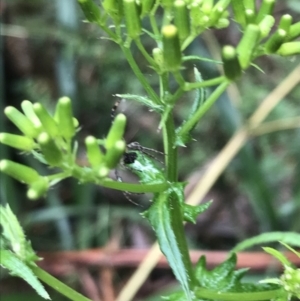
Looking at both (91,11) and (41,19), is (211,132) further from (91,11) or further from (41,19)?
(91,11)

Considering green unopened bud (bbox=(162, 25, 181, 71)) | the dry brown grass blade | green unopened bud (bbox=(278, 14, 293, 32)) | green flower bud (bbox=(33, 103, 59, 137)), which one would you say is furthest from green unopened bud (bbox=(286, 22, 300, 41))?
the dry brown grass blade

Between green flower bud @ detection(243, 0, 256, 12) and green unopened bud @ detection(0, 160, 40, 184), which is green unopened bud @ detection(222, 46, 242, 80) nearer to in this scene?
green flower bud @ detection(243, 0, 256, 12)

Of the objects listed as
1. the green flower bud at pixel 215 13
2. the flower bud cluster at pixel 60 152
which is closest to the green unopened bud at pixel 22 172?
the flower bud cluster at pixel 60 152

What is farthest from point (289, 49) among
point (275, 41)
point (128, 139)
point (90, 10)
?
point (128, 139)

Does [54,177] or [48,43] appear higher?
[54,177]

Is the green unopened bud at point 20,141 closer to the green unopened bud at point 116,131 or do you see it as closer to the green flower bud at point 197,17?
the green unopened bud at point 116,131

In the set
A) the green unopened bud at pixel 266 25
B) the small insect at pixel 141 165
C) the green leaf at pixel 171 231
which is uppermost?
the green unopened bud at pixel 266 25

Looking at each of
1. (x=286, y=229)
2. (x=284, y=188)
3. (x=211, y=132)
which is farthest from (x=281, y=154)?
(x=286, y=229)
